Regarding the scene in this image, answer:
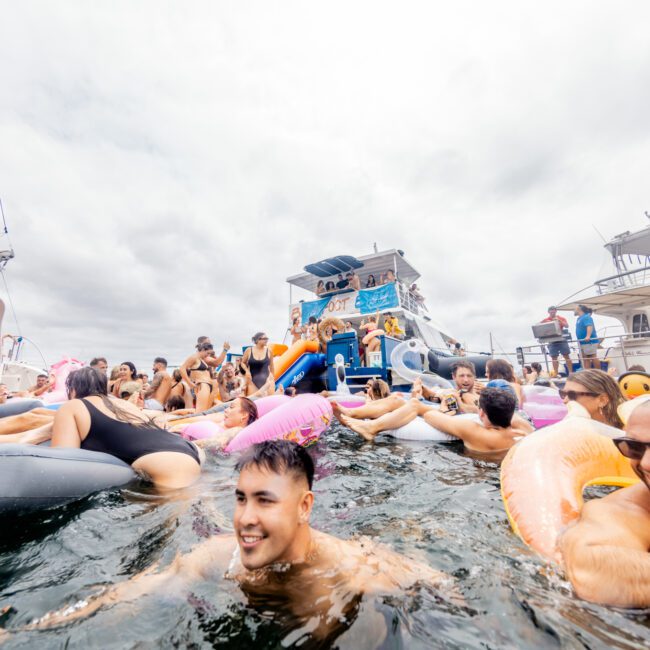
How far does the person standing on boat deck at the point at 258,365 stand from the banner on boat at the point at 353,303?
8.53 m

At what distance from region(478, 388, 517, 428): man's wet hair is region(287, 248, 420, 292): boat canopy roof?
12.5 m

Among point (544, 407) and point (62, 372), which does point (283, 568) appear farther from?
point (62, 372)

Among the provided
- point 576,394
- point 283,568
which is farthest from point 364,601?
point 576,394

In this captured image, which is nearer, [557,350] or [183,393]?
[183,393]

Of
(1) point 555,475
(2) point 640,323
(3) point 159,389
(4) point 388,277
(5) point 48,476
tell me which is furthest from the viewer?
(4) point 388,277

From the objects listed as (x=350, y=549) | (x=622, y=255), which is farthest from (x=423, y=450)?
(x=622, y=255)

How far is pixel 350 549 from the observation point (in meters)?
1.69

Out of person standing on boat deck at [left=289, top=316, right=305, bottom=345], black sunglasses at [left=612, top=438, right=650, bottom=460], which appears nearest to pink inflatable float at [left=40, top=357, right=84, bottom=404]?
person standing on boat deck at [left=289, top=316, right=305, bottom=345]

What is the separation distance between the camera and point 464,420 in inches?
171

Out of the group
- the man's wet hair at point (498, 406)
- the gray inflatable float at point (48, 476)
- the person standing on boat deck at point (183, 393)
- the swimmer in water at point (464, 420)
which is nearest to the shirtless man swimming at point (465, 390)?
the swimmer in water at point (464, 420)

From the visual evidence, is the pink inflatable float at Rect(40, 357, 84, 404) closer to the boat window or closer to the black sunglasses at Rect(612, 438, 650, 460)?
the black sunglasses at Rect(612, 438, 650, 460)

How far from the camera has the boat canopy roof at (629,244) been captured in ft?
48.9

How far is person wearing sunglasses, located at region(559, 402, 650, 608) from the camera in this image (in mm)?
1256

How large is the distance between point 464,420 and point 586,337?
7.53 meters
